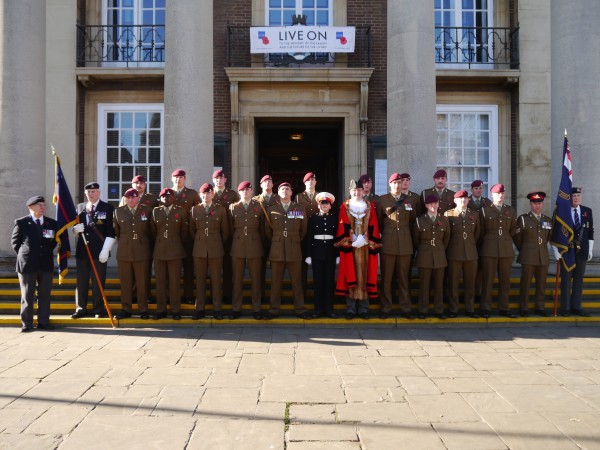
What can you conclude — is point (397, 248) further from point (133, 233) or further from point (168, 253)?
point (133, 233)

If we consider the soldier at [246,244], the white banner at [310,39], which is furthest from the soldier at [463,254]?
the white banner at [310,39]

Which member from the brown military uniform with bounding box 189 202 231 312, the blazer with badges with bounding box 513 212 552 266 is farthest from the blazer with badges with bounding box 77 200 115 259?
the blazer with badges with bounding box 513 212 552 266

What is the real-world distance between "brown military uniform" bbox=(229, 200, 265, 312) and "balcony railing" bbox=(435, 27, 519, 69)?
8.52 meters

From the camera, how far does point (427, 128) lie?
942 centimetres

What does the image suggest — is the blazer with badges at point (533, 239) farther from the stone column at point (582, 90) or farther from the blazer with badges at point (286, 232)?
the blazer with badges at point (286, 232)

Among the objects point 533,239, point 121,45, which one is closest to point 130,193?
point 533,239

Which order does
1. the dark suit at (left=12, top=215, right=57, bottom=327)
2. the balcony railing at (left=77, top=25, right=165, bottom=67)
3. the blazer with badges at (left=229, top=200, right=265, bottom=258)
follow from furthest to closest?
1. the balcony railing at (left=77, top=25, right=165, bottom=67)
2. the blazer with badges at (left=229, top=200, right=265, bottom=258)
3. the dark suit at (left=12, top=215, right=57, bottom=327)

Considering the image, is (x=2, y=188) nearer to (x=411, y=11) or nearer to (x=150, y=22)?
(x=150, y=22)

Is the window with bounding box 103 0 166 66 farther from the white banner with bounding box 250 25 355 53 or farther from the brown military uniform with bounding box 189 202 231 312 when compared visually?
the brown military uniform with bounding box 189 202 231 312

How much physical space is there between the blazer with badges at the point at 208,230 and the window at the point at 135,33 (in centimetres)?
753

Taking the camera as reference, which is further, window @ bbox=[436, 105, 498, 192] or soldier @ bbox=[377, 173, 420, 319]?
window @ bbox=[436, 105, 498, 192]

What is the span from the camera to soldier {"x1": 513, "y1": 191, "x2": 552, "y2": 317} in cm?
846

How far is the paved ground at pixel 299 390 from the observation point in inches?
155

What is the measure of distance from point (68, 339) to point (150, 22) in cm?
999
